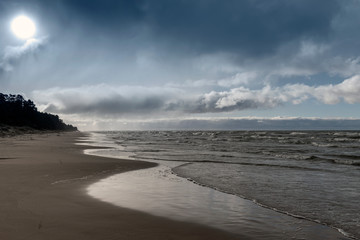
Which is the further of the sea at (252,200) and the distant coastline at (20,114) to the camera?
the distant coastline at (20,114)

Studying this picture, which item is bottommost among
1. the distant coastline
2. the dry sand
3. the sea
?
the sea

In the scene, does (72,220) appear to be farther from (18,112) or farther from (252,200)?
(18,112)

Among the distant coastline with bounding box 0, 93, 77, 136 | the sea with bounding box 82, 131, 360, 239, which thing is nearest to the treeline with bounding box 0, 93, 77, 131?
the distant coastline with bounding box 0, 93, 77, 136

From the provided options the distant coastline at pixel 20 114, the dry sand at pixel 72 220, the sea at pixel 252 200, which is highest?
the distant coastline at pixel 20 114

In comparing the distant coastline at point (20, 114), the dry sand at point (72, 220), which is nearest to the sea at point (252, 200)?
the dry sand at point (72, 220)

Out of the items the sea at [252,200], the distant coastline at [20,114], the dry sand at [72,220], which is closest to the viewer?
the dry sand at [72,220]

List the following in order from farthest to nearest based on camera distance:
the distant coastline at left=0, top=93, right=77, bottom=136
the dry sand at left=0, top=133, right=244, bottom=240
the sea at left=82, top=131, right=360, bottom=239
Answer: the distant coastline at left=0, top=93, right=77, bottom=136 → the sea at left=82, top=131, right=360, bottom=239 → the dry sand at left=0, top=133, right=244, bottom=240

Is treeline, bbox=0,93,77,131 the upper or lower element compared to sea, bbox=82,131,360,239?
upper

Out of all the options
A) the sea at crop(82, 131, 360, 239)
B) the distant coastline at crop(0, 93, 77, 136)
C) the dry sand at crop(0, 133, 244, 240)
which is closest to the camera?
the dry sand at crop(0, 133, 244, 240)

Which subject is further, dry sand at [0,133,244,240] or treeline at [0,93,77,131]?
treeline at [0,93,77,131]

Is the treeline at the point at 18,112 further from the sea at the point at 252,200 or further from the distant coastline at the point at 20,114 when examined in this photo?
the sea at the point at 252,200

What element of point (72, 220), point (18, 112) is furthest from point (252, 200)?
point (18, 112)

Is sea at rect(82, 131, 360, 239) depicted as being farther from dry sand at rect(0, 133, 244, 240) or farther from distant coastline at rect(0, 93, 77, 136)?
distant coastline at rect(0, 93, 77, 136)

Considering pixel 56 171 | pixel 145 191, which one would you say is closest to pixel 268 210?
pixel 145 191
